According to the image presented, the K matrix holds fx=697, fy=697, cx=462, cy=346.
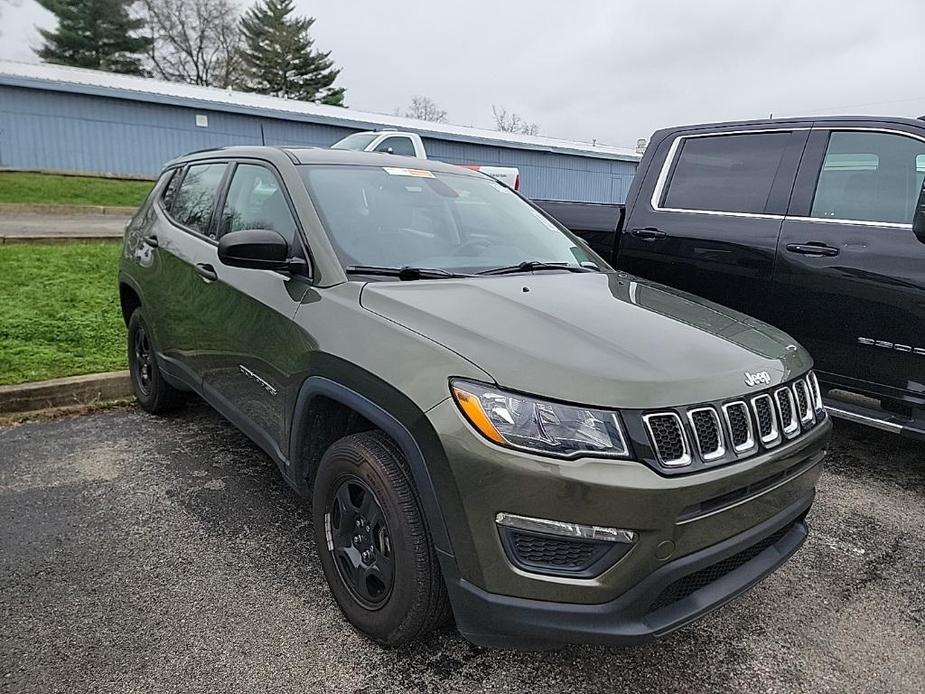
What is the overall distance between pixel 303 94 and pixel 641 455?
164 feet

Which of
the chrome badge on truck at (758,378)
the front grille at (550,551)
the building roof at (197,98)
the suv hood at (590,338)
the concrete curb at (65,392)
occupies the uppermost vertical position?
the building roof at (197,98)

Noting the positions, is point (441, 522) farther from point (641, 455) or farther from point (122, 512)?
point (122, 512)

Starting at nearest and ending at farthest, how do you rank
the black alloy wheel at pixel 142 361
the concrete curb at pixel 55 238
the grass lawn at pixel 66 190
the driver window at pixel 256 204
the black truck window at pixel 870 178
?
1. the driver window at pixel 256 204
2. the black truck window at pixel 870 178
3. the black alloy wheel at pixel 142 361
4. the concrete curb at pixel 55 238
5. the grass lawn at pixel 66 190

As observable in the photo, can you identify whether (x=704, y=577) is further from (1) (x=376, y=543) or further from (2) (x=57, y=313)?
(2) (x=57, y=313)

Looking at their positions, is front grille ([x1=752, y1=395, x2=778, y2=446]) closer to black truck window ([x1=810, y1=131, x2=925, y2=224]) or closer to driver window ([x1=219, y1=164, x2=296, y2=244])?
driver window ([x1=219, y1=164, x2=296, y2=244])

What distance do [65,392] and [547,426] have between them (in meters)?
4.11

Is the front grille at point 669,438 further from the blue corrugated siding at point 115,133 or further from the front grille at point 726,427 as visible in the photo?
the blue corrugated siding at point 115,133

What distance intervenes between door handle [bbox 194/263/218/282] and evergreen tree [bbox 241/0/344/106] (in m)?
46.9

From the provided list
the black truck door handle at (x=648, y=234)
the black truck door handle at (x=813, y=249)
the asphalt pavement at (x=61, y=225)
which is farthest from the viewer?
the asphalt pavement at (x=61, y=225)

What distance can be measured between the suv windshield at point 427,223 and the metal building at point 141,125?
14179mm

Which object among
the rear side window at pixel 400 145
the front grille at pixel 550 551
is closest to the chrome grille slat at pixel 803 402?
the front grille at pixel 550 551

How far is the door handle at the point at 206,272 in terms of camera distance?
138 inches

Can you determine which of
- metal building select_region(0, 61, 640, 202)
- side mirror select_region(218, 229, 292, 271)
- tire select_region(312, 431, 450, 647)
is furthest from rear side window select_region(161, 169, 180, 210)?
metal building select_region(0, 61, 640, 202)

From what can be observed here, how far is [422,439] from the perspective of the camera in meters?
2.11
